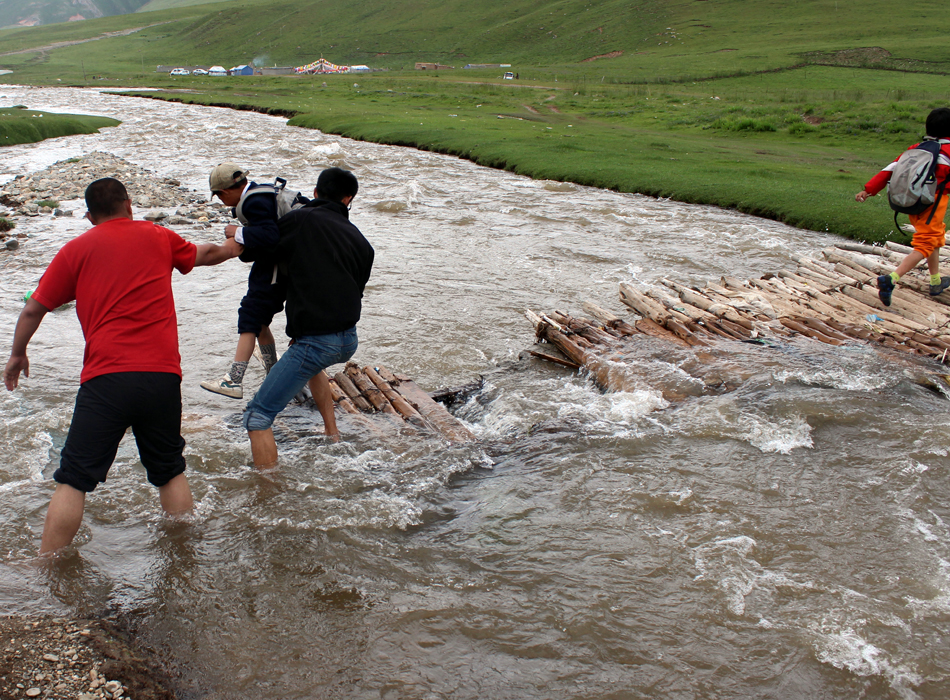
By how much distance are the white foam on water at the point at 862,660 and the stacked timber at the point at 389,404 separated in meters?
3.61

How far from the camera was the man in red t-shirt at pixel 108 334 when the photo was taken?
4.38m

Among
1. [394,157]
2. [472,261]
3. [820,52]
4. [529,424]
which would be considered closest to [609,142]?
[394,157]

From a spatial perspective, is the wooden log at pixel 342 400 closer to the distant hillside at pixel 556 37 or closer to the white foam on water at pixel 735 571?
the white foam on water at pixel 735 571

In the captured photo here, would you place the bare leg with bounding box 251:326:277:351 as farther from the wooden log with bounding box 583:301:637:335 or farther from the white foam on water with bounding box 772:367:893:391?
the white foam on water with bounding box 772:367:893:391

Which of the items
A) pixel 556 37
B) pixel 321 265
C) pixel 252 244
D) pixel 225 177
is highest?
pixel 556 37

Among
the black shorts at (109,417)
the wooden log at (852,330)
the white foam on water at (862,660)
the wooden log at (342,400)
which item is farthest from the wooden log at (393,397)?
the wooden log at (852,330)

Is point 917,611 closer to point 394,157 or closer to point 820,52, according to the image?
point 394,157

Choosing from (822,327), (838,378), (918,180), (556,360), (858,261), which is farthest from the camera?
(858,261)

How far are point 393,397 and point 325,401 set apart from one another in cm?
119

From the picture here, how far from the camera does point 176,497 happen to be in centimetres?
511

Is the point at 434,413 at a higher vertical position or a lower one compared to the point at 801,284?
lower

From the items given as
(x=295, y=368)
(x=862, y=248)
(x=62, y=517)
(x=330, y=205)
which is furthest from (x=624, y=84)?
(x=62, y=517)

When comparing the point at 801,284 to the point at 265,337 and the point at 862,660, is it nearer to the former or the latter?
the point at 862,660

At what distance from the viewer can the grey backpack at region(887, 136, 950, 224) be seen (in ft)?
30.1
